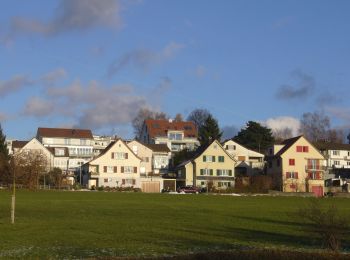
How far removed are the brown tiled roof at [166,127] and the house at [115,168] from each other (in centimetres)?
3437

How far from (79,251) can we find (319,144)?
124 m

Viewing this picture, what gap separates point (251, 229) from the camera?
2812cm

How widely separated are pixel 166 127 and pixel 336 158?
42.5 m

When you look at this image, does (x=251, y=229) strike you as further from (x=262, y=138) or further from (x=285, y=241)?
(x=262, y=138)

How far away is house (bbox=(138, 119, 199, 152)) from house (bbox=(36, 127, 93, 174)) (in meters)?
15.6

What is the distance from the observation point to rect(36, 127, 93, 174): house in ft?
481

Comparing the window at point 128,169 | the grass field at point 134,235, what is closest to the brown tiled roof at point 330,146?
the window at point 128,169

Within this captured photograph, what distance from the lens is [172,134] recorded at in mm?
146625

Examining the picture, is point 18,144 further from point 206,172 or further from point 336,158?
point 336,158

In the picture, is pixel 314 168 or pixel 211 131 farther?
pixel 211 131

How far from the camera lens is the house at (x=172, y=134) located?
14675 cm

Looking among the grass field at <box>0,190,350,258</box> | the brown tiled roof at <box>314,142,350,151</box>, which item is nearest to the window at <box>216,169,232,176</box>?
the brown tiled roof at <box>314,142,350,151</box>

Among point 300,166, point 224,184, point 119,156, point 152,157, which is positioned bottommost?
point 224,184

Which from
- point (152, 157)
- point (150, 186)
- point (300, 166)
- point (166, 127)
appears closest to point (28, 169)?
point (150, 186)
